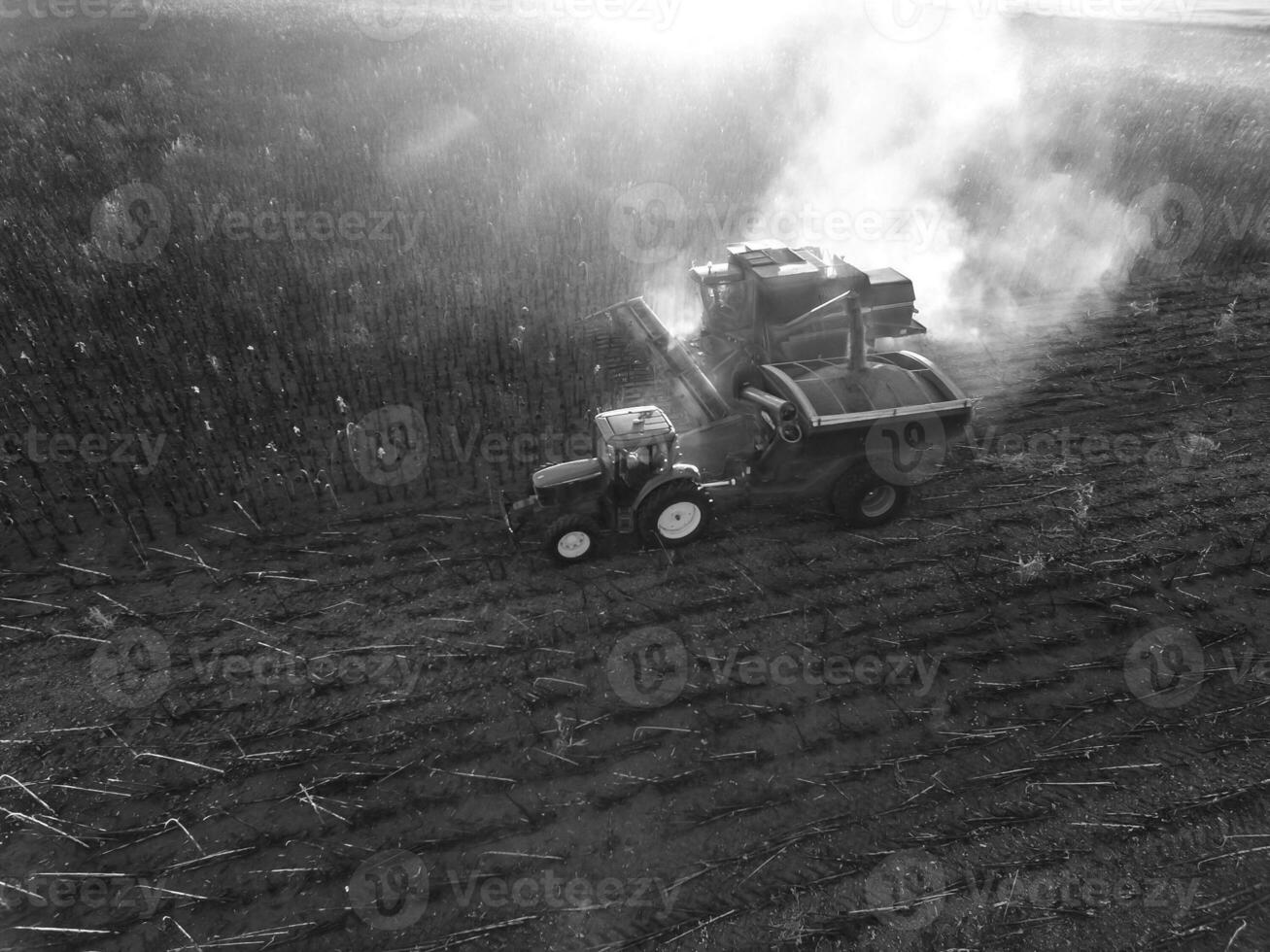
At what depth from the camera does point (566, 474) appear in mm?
5891

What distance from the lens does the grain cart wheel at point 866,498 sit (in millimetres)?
6207

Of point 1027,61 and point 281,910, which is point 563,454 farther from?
point 1027,61

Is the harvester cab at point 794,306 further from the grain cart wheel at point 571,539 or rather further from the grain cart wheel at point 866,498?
the grain cart wheel at point 571,539

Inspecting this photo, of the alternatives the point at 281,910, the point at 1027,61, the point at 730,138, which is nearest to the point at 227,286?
the point at 281,910

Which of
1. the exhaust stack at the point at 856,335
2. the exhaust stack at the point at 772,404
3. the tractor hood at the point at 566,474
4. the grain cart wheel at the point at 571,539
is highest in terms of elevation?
the exhaust stack at the point at 856,335

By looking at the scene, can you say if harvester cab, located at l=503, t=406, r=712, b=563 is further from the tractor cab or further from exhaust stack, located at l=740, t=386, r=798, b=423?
exhaust stack, located at l=740, t=386, r=798, b=423

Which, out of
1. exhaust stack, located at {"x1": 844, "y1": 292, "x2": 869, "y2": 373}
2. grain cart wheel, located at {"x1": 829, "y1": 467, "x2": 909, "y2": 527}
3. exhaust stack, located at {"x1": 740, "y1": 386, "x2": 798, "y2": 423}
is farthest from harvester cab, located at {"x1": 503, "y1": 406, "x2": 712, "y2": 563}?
exhaust stack, located at {"x1": 844, "y1": 292, "x2": 869, "y2": 373}

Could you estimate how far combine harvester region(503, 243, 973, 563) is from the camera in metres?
5.86

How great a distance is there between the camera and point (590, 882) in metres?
4.00

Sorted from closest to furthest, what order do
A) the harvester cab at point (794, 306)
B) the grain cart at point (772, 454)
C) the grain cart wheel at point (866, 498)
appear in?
1. the grain cart at point (772, 454)
2. the grain cart wheel at point (866, 498)
3. the harvester cab at point (794, 306)

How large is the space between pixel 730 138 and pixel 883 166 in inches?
168

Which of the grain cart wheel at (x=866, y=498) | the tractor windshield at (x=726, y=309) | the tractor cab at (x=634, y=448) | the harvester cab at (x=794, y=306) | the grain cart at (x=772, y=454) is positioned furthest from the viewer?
the tractor windshield at (x=726, y=309)

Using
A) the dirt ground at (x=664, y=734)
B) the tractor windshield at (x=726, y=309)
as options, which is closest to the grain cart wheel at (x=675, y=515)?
the dirt ground at (x=664, y=734)

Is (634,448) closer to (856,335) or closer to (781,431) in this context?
(781,431)
